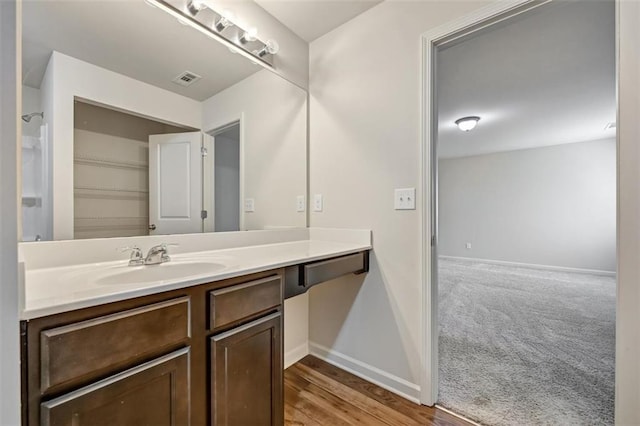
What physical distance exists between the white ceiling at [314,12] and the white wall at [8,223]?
60.9 inches

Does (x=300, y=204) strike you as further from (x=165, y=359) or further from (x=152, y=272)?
(x=165, y=359)

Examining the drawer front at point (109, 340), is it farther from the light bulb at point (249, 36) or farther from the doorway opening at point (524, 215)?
the light bulb at point (249, 36)

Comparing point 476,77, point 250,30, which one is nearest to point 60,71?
point 250,30

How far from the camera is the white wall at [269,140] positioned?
170 centimetres

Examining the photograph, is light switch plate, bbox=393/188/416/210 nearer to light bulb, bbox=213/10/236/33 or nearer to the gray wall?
the gray wall

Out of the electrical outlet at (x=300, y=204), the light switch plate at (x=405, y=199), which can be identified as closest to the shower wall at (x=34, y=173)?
the electrical outlet at (x=300, y=204)

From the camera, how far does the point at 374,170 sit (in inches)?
65.1

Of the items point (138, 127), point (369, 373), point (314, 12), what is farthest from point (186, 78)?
point (369, 373)

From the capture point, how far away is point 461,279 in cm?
422

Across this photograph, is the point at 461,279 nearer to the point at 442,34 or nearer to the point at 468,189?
the point at 468,189

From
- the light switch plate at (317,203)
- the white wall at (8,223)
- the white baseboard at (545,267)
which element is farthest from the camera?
the white baseboard at (545,267)

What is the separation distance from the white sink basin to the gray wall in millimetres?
378

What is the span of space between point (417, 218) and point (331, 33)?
1.41m

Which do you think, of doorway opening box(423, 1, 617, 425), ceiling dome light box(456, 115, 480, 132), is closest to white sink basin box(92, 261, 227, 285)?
doorway opening box(423, 1, 617, 425)
